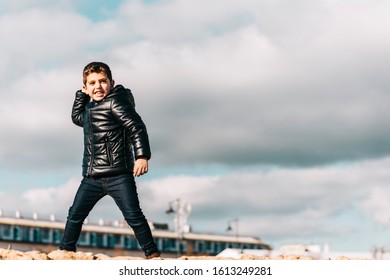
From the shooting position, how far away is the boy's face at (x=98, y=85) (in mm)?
9859

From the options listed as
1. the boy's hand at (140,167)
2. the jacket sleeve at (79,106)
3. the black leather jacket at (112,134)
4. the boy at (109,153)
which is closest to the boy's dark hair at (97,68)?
the boy at (109,153)

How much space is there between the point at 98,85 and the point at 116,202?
1.43 meters

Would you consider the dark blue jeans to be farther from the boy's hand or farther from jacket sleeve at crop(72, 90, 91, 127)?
jacket sleeve at crop(72, 90, 91, 127)

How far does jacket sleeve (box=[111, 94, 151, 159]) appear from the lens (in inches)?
375

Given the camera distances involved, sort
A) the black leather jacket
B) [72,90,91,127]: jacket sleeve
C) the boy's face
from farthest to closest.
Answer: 1. [72,90,91,127]: jacket sleeve
2. the boy's face
3. the black leather jacket

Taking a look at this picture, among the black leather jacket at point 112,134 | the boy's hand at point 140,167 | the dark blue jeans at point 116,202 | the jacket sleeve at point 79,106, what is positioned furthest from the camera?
the jacket sleeve at point 79,106

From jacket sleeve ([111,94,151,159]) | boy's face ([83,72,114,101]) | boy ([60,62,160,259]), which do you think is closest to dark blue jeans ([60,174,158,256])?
boy ([60,62,160,259])

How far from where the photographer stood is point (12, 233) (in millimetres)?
92875

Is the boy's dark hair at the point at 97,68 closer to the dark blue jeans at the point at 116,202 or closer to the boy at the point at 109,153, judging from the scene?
the boy at the point at 109,153

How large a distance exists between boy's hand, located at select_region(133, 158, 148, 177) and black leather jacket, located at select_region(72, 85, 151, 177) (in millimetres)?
262

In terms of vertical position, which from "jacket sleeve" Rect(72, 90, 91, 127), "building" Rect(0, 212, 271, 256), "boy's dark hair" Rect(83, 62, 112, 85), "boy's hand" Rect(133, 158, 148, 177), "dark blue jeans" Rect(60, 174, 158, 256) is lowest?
"dark blue jeans" Rect(60, 174, 158, 256)

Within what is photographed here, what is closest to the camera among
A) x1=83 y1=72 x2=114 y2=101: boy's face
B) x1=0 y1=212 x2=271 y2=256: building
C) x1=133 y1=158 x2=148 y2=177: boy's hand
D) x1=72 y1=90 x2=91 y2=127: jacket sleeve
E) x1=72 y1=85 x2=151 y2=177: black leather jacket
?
x1=133 y1=158 x2=148 y2=177: boy's hand
